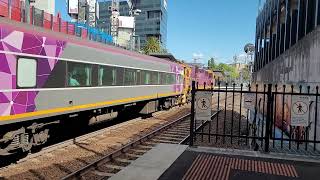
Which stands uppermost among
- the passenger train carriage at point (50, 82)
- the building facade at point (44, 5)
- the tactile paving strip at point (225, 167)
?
the building facade at point (44, 5)

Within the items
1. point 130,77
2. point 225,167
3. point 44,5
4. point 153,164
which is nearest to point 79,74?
point 130,77

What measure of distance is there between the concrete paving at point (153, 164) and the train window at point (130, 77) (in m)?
9.25

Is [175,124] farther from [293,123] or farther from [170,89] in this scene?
[293,123]

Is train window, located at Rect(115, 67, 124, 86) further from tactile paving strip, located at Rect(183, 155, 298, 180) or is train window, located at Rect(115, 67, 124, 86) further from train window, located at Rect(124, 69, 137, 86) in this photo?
tactile paving strip, located at Rect(183, 155, 298, 180)

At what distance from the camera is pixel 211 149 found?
9.51 metres

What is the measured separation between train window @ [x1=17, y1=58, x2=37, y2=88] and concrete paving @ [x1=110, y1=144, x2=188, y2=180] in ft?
12.6

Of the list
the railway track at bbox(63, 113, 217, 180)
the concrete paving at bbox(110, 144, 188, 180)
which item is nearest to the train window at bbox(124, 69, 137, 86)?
the railway track at bbox(63, 113, 217, 180)

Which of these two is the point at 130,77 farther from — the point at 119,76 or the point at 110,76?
the point at 110,76

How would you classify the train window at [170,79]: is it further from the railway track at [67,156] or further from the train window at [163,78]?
the railway track at [67,156]

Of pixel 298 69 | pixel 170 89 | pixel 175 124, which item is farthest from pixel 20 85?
pixel 170 89

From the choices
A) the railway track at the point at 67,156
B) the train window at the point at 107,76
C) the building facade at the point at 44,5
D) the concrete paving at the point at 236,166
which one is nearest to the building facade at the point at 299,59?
the concrete paving at the point at 236,166

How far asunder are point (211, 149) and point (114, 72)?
852 centimetres

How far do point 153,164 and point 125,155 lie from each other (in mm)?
4272

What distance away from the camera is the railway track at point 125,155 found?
31.4 ft
